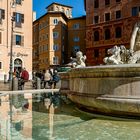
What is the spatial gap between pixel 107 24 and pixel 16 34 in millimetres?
15991

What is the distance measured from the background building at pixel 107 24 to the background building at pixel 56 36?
1424cm

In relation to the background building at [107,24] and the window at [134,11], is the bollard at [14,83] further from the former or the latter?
the window at [134,11]

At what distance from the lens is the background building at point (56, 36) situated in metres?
66.8

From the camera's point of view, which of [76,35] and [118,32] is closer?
[118,32]

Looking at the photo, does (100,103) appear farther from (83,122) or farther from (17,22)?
(17,22)

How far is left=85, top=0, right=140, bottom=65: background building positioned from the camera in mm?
47388

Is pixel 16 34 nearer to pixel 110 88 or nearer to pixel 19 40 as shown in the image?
pixel 19 40

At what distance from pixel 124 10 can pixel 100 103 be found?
43.5 m

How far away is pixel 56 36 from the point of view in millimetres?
67250

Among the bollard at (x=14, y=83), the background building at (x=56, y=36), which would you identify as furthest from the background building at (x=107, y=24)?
the bollard at (x=14, y=83)

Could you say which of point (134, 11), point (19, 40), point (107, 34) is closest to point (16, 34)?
point (19, 40)

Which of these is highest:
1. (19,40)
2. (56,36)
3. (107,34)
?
(56,36)

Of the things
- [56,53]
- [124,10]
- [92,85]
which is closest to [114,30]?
[124,10]

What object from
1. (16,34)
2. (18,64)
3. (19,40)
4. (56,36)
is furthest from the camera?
(56,36)
